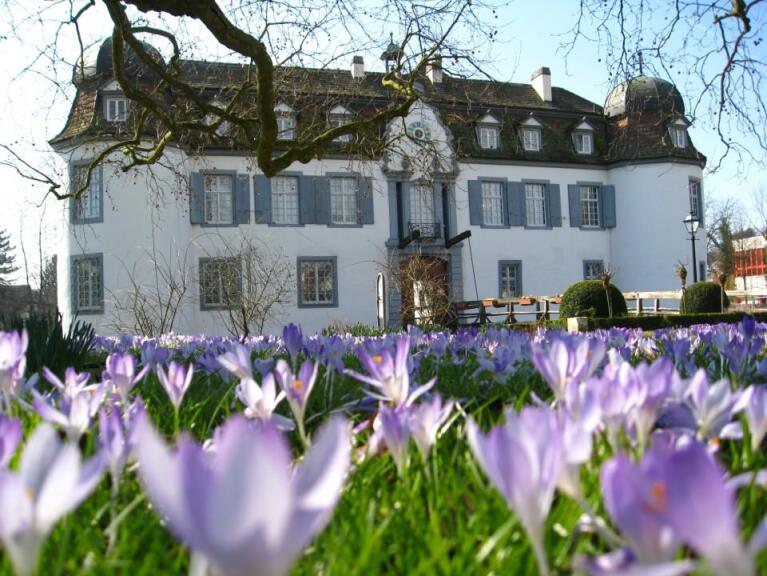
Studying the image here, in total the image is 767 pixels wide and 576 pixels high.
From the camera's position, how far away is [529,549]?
831mm

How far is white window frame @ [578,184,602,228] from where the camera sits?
28453mm

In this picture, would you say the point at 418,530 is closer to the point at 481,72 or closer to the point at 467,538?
the point at 467,538

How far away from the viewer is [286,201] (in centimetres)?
2498

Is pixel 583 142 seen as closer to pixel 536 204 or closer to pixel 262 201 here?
pixel 536 204

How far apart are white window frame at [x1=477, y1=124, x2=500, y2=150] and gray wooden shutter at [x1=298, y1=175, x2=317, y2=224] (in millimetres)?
6940

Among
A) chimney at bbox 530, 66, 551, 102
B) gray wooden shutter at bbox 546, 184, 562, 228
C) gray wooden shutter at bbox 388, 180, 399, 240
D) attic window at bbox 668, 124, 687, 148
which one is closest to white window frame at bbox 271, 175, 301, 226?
gray wooden shutter at bbox 388, 180, 399, 240

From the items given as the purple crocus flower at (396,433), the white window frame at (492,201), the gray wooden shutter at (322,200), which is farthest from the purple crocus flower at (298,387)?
the white window frame at (492,201)

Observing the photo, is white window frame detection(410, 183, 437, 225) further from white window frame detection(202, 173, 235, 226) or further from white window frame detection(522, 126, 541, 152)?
white window frame detection(202, 173, 235, 226)

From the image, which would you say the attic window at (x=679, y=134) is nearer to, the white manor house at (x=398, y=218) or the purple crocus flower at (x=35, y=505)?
the white manor house at (x=398, y=218)

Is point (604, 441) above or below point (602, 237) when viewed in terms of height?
below

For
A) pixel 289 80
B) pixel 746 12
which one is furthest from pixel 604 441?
pixel 289 80

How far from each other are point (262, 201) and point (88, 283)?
19.8ft

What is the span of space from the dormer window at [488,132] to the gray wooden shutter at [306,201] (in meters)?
6.84

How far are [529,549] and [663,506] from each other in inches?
14.5
